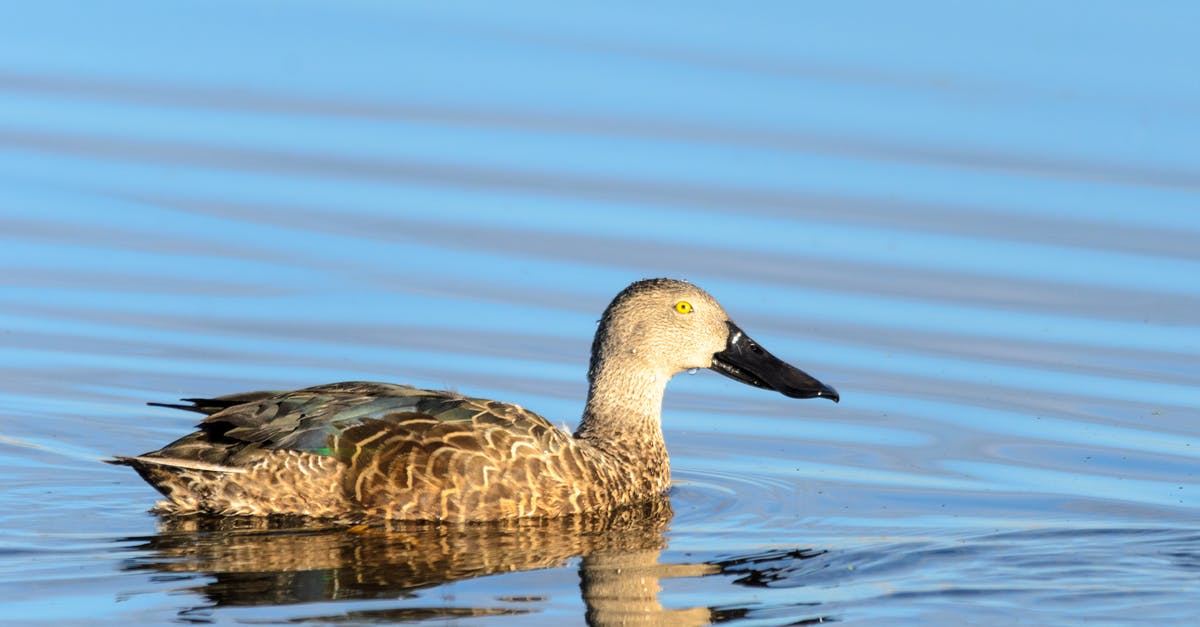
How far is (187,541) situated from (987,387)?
5.40 meters

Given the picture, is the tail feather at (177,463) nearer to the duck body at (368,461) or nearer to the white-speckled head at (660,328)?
the duck body at (368,461)

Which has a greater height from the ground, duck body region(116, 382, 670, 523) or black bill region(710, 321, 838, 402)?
black bill region(710, 321, 838, 402)

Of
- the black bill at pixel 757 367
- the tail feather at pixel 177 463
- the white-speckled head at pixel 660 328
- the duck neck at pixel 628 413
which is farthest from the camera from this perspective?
the black bill at pixel 757 367

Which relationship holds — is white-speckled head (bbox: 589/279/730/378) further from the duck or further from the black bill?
the duck

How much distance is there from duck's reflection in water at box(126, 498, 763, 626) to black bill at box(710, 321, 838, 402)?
137cm

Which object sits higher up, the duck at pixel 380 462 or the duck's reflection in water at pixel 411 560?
the duck at pixel 380 462

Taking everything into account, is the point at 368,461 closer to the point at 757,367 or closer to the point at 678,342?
the point at 678,342

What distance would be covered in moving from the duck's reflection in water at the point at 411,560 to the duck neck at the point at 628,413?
0.59 meters

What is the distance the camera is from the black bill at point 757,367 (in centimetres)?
1380

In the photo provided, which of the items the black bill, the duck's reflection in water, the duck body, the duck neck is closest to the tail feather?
the duck body

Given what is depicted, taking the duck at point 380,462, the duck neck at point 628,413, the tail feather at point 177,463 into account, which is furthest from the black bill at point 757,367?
the tail feather at point 177,463

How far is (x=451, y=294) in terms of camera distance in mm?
16438

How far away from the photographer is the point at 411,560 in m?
11.4

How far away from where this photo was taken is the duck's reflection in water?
1055 cm
